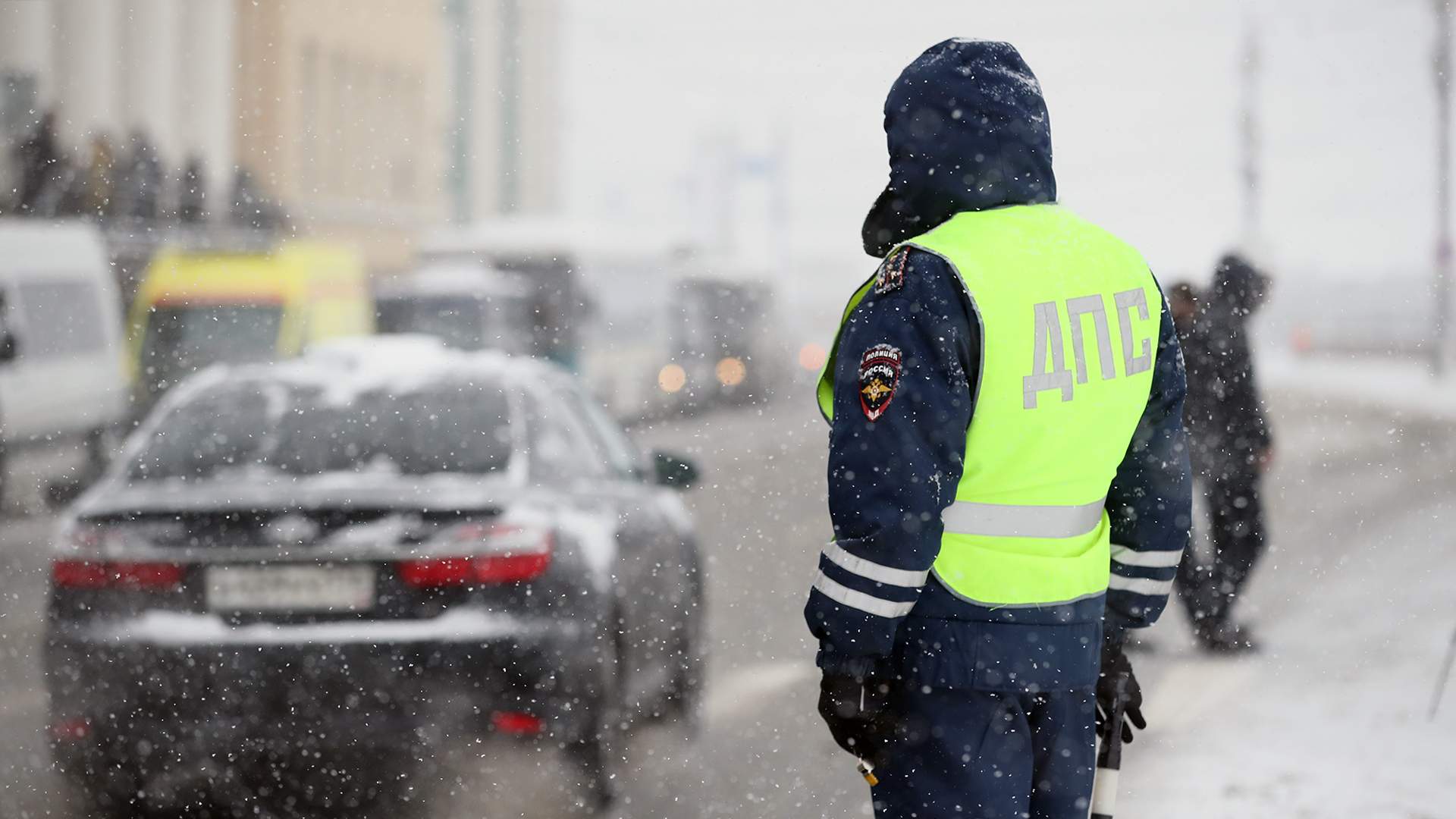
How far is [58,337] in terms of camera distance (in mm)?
12773

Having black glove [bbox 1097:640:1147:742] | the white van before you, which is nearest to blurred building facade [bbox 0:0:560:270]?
the white van

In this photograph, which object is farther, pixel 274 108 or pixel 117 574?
pixel 274 108

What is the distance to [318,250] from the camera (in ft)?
56.3

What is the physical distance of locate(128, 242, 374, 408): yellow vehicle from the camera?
1388 centimetres

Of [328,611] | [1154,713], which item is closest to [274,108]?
Answer: [1154,713]

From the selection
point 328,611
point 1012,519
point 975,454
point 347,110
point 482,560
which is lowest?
point 328,611

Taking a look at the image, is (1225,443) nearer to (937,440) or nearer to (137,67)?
(937,440)

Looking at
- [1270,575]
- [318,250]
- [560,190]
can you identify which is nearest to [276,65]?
[560,190]

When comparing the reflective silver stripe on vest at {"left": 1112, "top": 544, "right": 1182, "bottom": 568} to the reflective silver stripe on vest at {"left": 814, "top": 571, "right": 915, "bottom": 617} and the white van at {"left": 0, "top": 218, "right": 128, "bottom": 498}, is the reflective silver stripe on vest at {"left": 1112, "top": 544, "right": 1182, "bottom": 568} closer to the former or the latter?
the reflective silver stripe on vest at {"left": 814, "top": 571, "right": 915, "bottom": 617}

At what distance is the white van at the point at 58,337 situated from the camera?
39.8ft

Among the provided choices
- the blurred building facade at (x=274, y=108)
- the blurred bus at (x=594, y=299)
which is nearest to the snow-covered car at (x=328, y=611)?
the blurred bus at (x=594, y=299)

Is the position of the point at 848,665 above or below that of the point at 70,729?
above

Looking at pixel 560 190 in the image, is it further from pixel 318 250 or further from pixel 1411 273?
pixel 1411 273

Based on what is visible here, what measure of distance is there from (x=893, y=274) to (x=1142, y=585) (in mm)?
718
